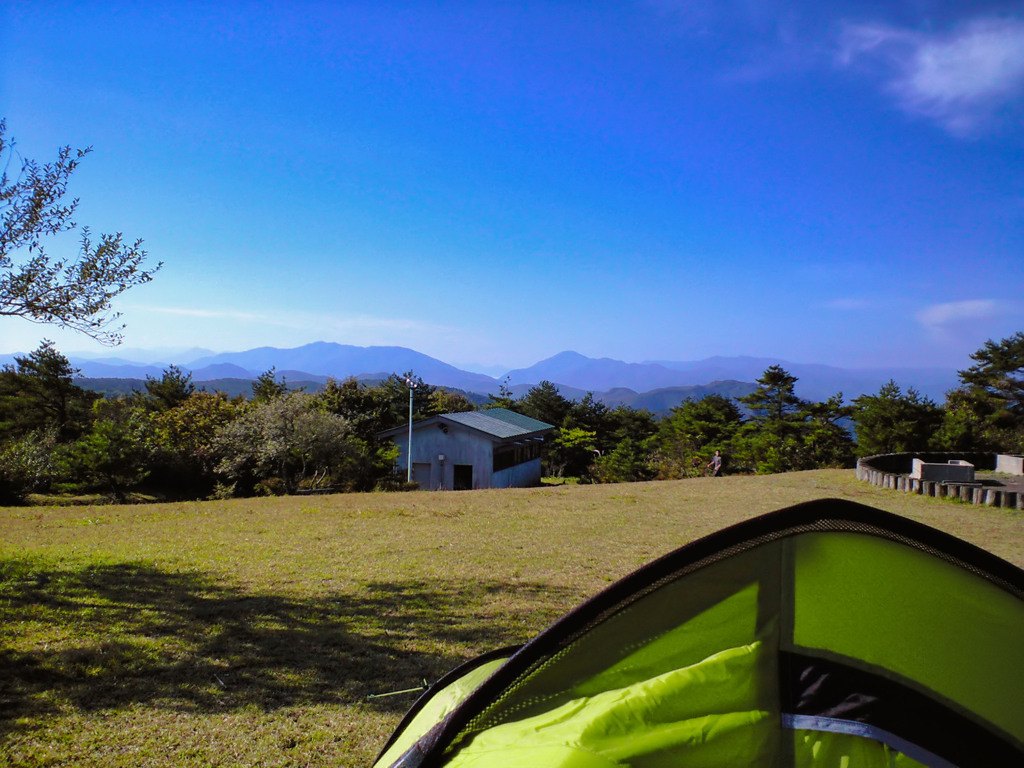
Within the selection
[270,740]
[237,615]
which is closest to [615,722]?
[270,740]

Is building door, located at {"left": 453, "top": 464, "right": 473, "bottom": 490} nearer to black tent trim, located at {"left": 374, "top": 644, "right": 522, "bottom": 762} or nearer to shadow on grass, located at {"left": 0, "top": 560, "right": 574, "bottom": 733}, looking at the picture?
shadow on grass, located at {"left": 0, "top": 560, "right": 574, "bottom": 733}

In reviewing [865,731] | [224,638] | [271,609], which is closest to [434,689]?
[865,731]

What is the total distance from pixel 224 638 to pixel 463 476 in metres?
18.9

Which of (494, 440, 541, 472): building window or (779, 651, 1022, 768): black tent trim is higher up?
(779, 651, 1022, 768): black tent trim

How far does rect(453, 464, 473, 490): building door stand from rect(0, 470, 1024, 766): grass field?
36.8ft

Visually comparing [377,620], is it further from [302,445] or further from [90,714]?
Result: [302,445]

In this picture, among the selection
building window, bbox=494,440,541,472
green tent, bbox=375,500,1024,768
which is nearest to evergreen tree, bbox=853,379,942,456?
building window, bbox=494,440,541,472

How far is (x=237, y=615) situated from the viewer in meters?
5.25

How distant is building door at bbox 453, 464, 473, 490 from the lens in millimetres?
23331

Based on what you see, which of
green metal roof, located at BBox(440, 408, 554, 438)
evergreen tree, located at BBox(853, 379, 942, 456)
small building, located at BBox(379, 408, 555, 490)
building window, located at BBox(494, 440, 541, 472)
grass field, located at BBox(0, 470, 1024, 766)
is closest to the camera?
grass field, located at BBox(0, 470, 1024, 766)

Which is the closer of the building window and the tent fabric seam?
the tent fabric seam

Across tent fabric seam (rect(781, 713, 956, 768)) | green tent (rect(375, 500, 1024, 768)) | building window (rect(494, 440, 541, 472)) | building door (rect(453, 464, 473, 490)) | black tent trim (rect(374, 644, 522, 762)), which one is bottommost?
building door (rect(453, 464, 473, 490))

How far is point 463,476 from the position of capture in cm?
2350

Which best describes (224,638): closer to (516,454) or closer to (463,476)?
(463,476)
